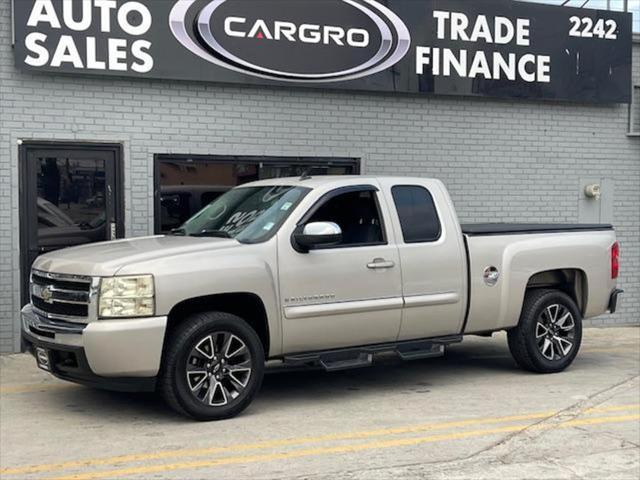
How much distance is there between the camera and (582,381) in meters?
8.62

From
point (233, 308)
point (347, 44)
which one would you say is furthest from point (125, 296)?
point (347, 44)

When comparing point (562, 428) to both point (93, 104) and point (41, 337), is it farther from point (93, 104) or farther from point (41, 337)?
point (93, 104)

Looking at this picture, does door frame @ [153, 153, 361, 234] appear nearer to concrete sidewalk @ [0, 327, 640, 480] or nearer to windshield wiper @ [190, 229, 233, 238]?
concrete sidewalk @ [0, 327, 640, 480]

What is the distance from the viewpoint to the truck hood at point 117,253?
6570 millimetres

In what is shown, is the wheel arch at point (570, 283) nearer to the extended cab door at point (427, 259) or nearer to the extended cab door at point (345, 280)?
the extended cab door at point (427, 259)

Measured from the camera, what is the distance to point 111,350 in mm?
6379

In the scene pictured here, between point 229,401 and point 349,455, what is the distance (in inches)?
52.0

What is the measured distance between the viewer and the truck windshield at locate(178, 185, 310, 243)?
7.30 meters

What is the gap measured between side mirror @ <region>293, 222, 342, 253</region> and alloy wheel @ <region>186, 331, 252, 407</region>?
0.95 m

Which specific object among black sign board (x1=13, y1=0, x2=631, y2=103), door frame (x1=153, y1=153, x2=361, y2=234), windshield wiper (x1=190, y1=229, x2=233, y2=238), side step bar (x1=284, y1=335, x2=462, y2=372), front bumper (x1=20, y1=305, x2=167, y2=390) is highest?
black sign board (x1=13, y1=0, x2=631, y2=103)

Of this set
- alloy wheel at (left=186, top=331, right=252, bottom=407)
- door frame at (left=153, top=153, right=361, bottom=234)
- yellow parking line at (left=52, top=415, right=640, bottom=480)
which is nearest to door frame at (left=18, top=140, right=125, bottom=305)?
door frame at (left=153, top=153, right=361, bottom=234)

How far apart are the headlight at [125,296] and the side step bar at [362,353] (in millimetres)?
1424

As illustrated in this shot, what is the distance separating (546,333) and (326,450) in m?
3.60

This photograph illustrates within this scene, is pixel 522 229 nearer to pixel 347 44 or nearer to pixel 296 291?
pixel 296 291
